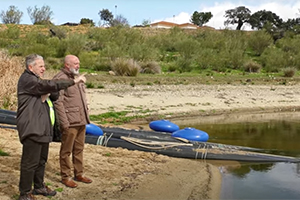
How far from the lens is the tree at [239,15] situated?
76062 mm

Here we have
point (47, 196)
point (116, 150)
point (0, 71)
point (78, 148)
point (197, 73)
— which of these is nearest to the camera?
point (47, 196)

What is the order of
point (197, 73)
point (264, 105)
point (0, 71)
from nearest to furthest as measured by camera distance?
point (0, 71)
point (264, 105)
point (197, 73)

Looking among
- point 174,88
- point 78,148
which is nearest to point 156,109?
point 174,88

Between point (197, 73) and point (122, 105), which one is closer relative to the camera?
point (122, 105)

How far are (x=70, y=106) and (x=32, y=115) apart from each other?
1.02 meters

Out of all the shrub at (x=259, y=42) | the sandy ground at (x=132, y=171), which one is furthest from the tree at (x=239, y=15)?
the sandy ground at (x=132, y=171)

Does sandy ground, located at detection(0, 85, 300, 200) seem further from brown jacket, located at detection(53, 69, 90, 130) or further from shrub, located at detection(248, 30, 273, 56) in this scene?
shrub, located at detection(248, 30, 273, 56)

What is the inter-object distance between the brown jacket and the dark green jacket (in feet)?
2.21

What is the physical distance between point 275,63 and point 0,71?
2534 centimetres

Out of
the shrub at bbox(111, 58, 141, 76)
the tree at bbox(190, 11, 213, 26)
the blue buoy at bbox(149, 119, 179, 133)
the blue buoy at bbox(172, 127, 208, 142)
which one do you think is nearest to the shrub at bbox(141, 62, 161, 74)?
the shrub at bbox(111, 58, 141, 76)

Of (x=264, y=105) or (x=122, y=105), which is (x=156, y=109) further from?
(x=264, y=105)

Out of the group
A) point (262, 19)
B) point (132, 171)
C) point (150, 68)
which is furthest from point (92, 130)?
point (262, 19)

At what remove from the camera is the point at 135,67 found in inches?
1005

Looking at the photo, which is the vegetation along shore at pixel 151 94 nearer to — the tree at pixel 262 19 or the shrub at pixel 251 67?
the shrub at pixel 251 67
